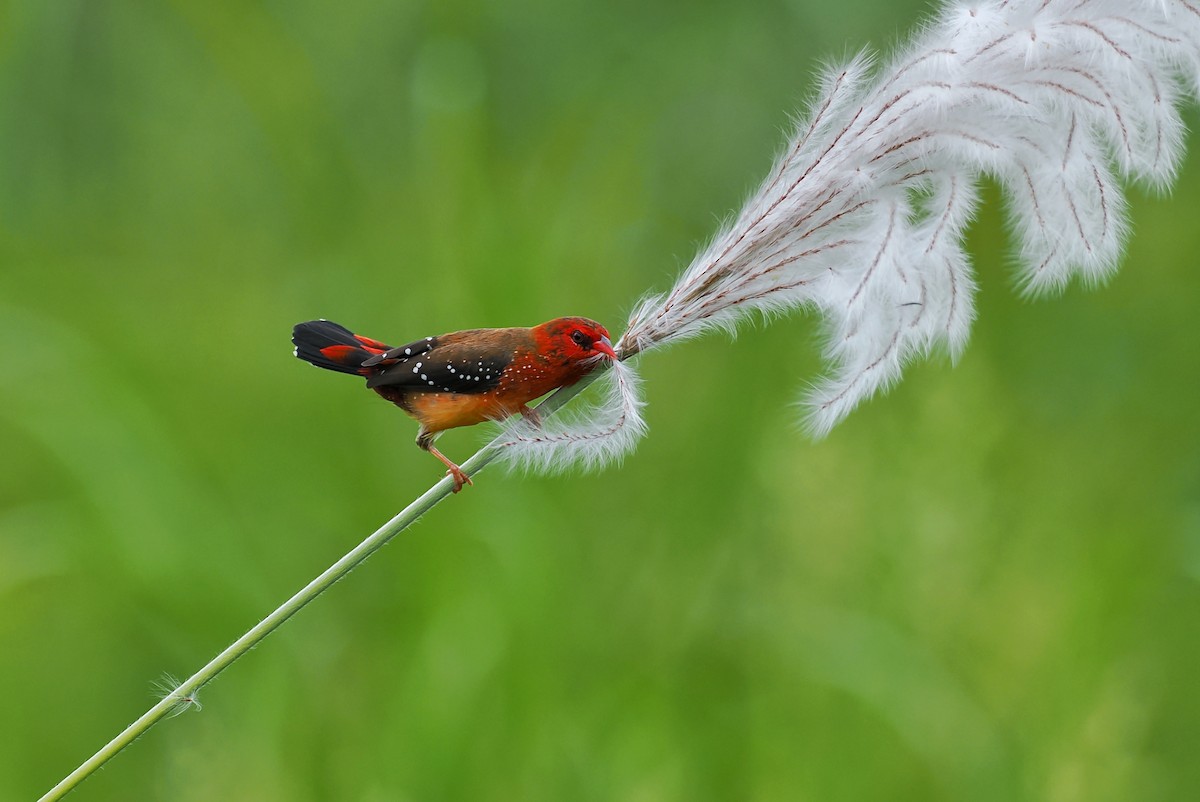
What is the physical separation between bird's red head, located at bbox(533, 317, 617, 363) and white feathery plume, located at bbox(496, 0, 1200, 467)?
5 centimetres

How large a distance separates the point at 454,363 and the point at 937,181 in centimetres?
63

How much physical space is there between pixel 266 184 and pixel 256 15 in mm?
494

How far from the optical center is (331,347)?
164 cm

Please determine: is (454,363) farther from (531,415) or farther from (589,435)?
(589,435)

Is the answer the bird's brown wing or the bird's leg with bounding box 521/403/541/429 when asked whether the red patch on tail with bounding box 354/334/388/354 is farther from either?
the bird's leg with bounding box 521/403/541/429

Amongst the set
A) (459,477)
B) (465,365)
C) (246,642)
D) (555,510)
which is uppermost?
(555,510)

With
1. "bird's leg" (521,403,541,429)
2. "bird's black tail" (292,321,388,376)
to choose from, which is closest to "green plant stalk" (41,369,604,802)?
"bird's leg" (521,403,541,429)

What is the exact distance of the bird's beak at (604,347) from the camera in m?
1.51

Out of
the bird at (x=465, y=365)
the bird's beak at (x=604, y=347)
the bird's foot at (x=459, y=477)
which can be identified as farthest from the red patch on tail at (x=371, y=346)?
the bird's beak at (x=604, y=347)

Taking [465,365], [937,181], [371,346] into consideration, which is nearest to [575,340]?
[465,365]

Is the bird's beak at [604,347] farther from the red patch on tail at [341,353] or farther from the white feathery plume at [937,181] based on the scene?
the red patch on tail at [341,353]

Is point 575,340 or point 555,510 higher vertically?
point 555,510

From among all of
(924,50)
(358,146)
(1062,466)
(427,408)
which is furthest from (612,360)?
(358,146)

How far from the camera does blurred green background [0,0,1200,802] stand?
2.38 m
